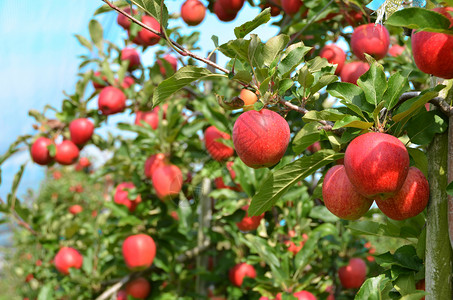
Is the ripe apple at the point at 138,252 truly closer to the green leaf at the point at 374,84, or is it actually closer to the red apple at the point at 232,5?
the red apple at the point at 232,5

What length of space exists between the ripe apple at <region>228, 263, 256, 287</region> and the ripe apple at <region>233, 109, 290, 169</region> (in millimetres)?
1103

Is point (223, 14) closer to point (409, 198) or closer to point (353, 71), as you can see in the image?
point (353, 71)

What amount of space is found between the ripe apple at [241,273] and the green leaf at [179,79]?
3.86 ft

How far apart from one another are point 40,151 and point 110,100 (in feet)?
1.39

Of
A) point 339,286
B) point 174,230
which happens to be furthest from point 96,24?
point 339,286

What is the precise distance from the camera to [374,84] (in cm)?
73

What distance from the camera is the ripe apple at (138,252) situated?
1.81 metres

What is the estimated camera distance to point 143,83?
229cm

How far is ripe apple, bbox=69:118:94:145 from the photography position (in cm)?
210

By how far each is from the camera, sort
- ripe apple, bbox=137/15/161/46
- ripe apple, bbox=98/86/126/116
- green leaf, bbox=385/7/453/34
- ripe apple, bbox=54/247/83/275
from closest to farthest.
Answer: green leaf, bbox=385/7/453/34 < ripe apple, bbox=137/15/161/46 < ripe apple, bbox=98/86/126/116 < ripe apple, bbox=54/247/83/275

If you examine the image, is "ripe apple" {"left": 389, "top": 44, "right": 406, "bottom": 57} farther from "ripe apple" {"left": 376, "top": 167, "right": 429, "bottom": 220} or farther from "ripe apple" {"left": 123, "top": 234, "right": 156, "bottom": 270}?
"ripe apple" {"left": 123, "top": 234, "right": 156, "bottom": 270}

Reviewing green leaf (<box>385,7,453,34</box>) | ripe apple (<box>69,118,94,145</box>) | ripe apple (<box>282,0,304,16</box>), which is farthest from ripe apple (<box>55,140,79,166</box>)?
green leaf (<box>385,7,453,34</box>)

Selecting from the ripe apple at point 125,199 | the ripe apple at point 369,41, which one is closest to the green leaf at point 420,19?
the ripe apple at point 369,41

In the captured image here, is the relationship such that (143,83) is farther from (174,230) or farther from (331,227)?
(331,227)
